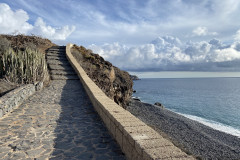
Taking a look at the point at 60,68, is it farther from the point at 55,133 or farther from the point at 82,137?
the point at 82,137

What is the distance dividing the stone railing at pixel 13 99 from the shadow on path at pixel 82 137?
5.21 feet

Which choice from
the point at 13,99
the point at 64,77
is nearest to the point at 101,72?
the point at 64,77

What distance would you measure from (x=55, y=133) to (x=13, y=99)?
2.84 m

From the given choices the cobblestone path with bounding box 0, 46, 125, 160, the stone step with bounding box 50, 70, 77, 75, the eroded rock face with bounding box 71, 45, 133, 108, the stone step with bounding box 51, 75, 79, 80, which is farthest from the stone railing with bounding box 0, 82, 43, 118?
the eroded rock face with bounding box 71, 45, 133, 108

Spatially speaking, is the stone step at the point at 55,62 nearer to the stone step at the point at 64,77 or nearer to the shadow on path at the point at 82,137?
the stone step at the point at 64,77

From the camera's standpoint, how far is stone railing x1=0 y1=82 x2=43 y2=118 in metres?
5.29

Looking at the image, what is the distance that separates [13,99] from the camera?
5996 millimetres

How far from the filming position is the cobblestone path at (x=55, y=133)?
326cm

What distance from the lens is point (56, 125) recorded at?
4691 mm

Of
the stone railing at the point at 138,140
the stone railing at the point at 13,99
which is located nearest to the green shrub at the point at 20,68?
the stone railing at the point at 13,99

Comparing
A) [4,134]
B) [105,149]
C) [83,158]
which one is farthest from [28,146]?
[105,149]

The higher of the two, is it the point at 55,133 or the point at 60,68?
the point at 60,68

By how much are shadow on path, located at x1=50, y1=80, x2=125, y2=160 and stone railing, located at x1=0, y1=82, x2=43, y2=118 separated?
1589 millimetres

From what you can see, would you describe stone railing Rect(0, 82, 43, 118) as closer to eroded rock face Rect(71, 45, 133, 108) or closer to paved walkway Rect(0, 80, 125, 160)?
paved walkway Rect(0, 80, 125, 160)
